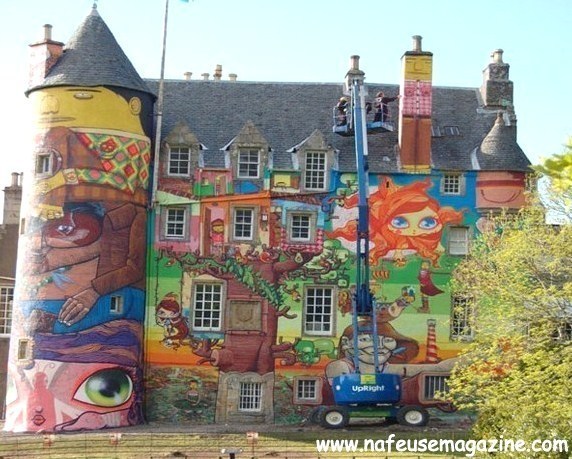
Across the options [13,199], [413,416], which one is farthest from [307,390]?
[13,199]

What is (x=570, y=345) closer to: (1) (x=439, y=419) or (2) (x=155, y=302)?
(1) (x=439, y=419)

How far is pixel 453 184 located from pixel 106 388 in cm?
1548

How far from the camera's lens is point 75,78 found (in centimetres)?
→ 3806

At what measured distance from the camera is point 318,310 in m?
39.6

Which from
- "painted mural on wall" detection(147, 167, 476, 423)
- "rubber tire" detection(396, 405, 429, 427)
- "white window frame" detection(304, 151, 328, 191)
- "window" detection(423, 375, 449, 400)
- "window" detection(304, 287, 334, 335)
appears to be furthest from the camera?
"white window frame" detection(304, 151, 328, 191)

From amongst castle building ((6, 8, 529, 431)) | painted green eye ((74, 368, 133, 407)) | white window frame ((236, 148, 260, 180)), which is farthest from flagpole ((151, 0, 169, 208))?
painted green eye ((74, 368, 133, 407))

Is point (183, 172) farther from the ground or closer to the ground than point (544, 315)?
farther from the ground

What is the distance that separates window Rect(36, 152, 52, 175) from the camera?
37.8m

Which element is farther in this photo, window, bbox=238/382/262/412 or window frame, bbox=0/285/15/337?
window frame, bbox=0/285/15/337

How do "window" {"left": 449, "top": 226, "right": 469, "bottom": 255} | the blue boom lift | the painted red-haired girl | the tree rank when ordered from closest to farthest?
1. the tree
2. the blue boom lift
3. the painted red-haired girl
4. "window" {"left": 449, "top": 226, "right": 469, "bottom": 255}

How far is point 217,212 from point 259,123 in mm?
4677

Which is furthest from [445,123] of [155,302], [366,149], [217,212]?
[155,302]

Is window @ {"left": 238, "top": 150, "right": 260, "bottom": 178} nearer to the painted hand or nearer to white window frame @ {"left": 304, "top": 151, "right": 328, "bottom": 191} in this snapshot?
white window frame @ {"left": 304, "top": 151, "right": 328, "bottom": 191}

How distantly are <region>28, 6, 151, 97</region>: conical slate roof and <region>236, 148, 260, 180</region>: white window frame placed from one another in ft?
14.5
